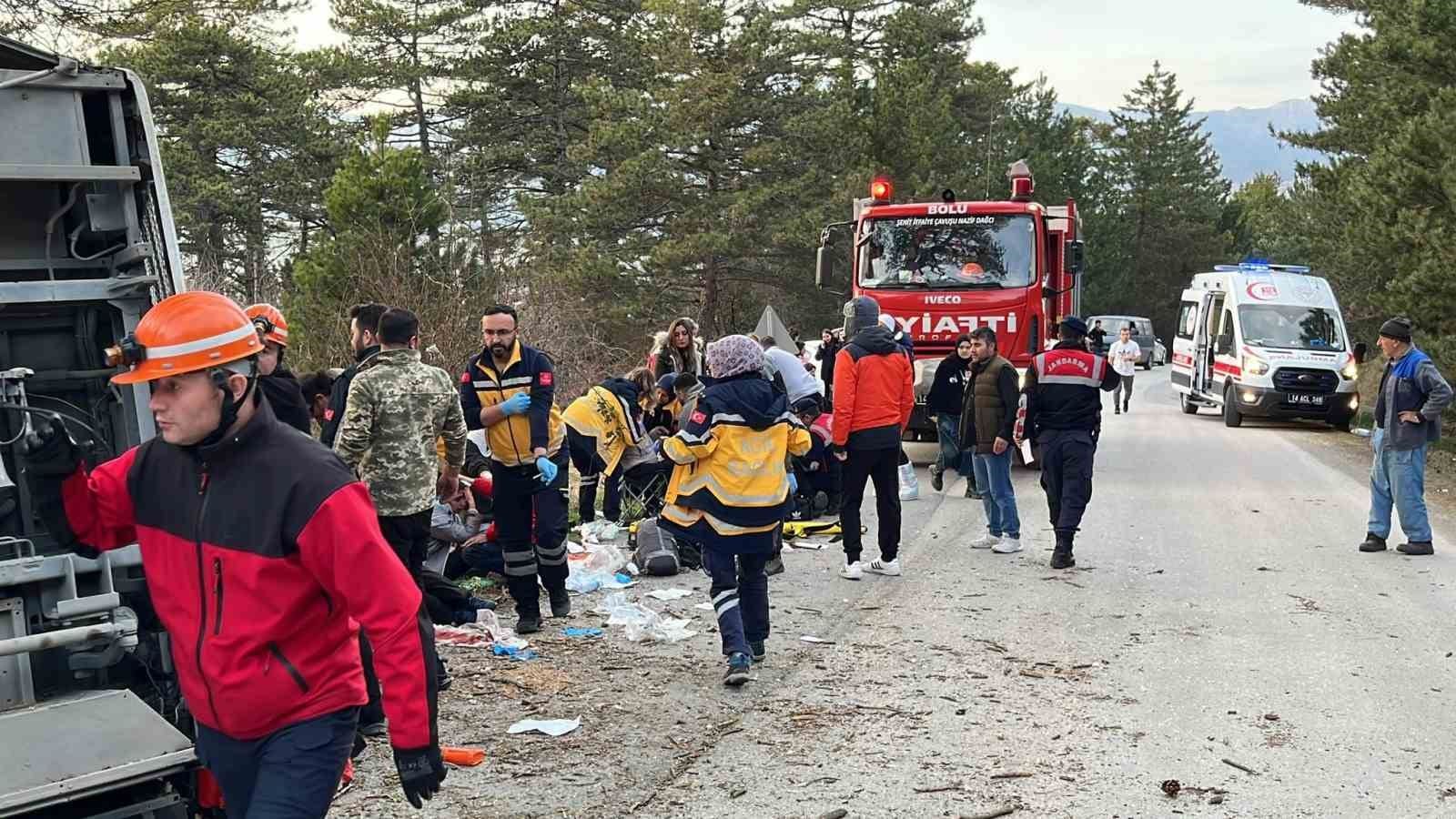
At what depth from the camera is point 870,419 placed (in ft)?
29.8

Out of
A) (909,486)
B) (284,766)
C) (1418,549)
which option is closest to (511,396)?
(284,766)

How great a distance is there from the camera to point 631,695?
6.46m

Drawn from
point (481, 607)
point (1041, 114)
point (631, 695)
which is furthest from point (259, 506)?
point (1041, 114)

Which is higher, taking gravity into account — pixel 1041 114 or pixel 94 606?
pixel 1041 114

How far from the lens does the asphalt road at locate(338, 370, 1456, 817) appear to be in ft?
16.8

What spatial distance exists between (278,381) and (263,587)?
3061 mm

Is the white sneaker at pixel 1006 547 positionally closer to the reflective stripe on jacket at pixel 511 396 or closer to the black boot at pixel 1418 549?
the black boot at pixel 1418 549

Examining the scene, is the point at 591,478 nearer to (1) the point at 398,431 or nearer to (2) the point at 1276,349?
(1) the point at 398,431

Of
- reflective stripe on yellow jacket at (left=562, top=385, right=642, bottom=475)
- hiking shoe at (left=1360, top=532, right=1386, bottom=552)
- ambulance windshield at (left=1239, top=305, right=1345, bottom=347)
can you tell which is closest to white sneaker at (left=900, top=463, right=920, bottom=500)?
reflective stripe on yellow jacket at (left=562, top=385, right=642, bottom=475)

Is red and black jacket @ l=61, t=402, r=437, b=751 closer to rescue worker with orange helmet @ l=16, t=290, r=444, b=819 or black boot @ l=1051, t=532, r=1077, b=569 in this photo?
rescue worker with orange helmet @ l=16, t=290, r=444, b=819

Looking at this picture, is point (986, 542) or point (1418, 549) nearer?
point (1418, 549)

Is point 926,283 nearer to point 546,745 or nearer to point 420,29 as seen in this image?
point 546,745

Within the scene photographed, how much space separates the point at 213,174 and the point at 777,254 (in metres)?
14.6

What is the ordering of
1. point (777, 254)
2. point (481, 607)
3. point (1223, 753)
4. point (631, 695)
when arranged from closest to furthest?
point (1223, 753) → point (631, 695) → point (481, 607) → point (777, 254)
